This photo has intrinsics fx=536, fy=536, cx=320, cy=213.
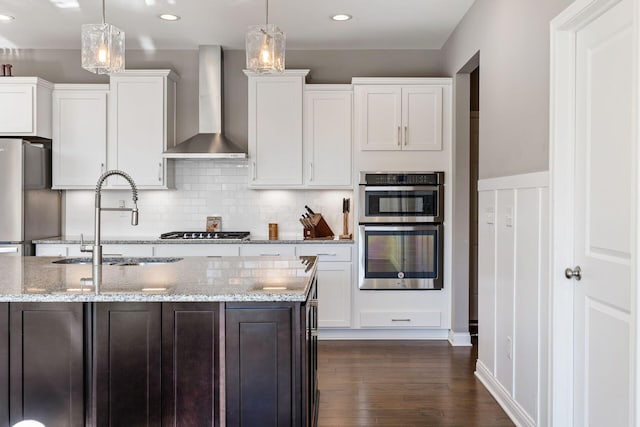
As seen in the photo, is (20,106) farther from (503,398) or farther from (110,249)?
(503,398)

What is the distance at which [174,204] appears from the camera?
541 cm

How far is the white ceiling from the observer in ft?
13.7

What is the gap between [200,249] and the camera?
4.79m

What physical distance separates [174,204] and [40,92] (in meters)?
1.57

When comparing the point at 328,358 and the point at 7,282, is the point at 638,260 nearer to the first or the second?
the point at 7,282

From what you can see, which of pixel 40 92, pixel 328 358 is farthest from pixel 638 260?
pixel 40 92

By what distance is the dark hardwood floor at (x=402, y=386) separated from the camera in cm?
314

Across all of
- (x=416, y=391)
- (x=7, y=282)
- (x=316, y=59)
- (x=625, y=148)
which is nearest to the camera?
(x=625, y=148)

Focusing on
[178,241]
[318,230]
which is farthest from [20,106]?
[318,230]

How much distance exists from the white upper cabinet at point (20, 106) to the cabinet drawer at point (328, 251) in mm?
2641

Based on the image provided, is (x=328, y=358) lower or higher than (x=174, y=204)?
lower

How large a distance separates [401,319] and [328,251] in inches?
35.9

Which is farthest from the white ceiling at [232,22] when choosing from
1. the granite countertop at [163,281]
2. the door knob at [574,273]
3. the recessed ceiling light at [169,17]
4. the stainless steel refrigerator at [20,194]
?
the door knob at [574,273]

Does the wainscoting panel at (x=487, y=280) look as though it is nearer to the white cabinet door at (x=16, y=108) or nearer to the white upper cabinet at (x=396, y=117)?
the white upper cabinet at (x=396, y=117)
